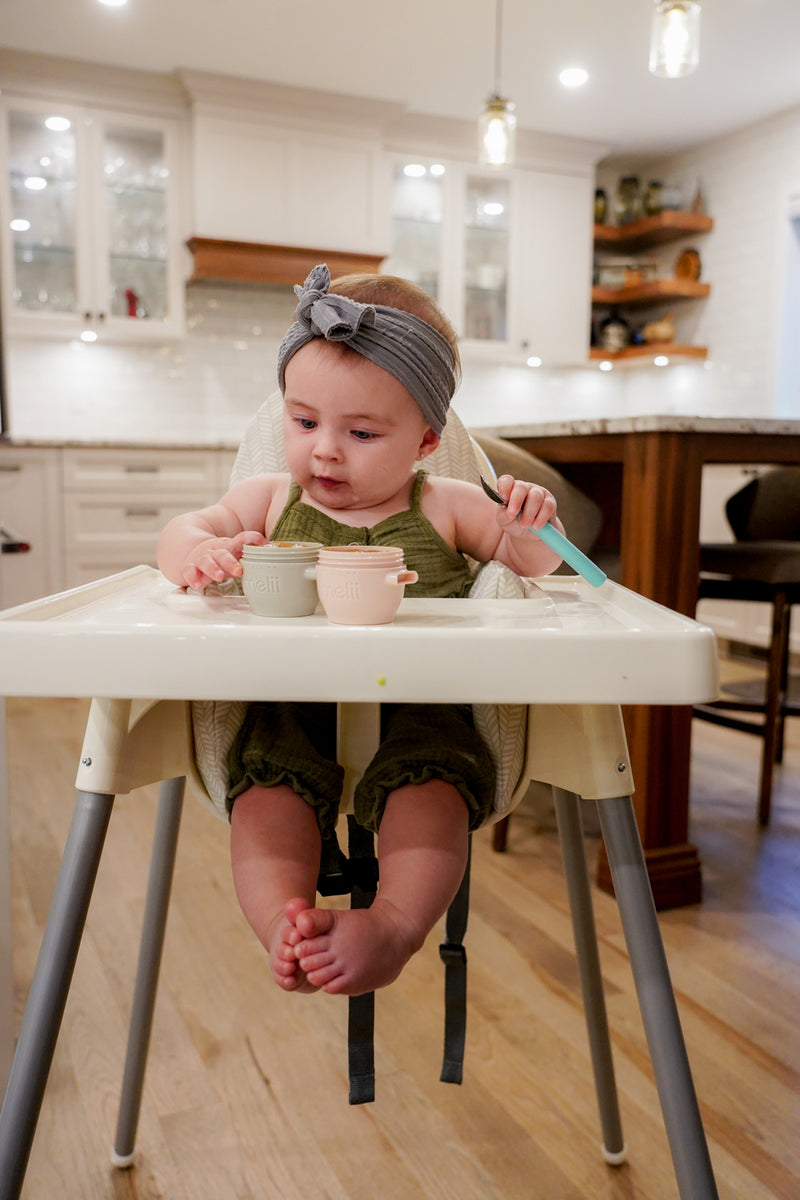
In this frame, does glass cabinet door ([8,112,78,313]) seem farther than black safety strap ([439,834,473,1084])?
Yes

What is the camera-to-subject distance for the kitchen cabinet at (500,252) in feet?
15.6

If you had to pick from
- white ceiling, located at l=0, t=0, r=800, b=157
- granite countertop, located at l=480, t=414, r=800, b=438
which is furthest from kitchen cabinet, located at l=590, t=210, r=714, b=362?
granite countertop, located at l=480, t=414, r=800, b=438

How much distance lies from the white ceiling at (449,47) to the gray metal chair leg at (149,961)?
11.0 ft

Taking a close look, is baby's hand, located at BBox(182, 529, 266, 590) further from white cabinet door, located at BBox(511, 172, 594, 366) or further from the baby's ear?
white cabinet door, located at BBox(511, 172, 594, 366)

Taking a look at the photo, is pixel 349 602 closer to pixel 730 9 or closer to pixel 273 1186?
pixel 273 1186

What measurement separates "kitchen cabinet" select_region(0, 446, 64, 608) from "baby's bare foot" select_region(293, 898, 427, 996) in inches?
127

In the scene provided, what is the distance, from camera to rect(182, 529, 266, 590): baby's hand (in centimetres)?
76

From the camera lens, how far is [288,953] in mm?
686

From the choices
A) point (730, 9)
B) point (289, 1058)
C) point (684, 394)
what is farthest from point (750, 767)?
point (684, 394)

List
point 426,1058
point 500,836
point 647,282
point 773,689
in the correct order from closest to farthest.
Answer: point 426,1058 → point 500,836 → point 773,689 → point 647,282

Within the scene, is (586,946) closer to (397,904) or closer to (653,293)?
(397,904)

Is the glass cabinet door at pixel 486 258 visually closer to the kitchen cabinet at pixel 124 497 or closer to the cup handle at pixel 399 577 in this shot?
the kitchen cabinet at pixel 124 497

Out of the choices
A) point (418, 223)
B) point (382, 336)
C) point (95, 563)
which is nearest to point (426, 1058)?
point (382, 336)

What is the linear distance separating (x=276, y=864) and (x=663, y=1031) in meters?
0.32
